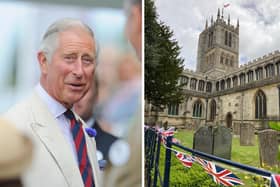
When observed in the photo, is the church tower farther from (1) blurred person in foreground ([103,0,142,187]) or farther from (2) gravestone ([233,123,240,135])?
(1) blurred person in foreground ([103,0,142,187])

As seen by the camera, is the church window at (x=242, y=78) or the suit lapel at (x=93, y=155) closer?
the suit lapel at (x=93, y=155)

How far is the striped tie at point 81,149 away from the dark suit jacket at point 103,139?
0.29 feet

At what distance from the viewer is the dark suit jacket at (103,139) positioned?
1.65 meters

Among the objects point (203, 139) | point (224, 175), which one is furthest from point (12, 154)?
point (203, 139)

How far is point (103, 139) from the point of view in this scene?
5.48ft

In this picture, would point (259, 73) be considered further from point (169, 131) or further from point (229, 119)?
point (169, 131)

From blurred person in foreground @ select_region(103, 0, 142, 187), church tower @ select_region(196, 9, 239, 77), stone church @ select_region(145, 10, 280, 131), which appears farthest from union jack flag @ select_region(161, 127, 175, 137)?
blurred person in foreground @ select_region(103, 0, 142, 187)

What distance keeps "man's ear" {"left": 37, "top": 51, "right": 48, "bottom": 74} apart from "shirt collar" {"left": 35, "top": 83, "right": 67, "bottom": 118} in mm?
96

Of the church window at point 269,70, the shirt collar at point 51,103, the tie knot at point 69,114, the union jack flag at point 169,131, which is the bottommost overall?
the union jack flag at point 169,131

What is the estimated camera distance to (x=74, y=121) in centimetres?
166

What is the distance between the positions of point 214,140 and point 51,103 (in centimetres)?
151

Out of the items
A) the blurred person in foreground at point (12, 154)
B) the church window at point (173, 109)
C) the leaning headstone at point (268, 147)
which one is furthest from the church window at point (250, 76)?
the blurred person in foreground at point (12, 154)

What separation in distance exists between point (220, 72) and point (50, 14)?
1662 millimetres

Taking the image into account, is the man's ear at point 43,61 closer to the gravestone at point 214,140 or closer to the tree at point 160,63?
the tree at point 160,63
